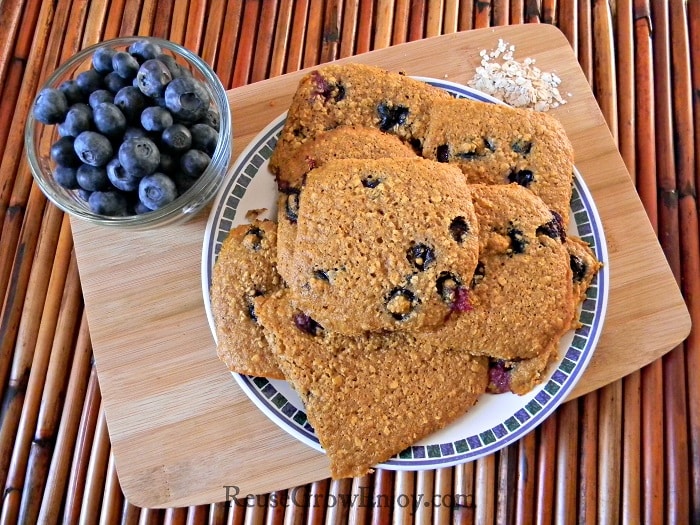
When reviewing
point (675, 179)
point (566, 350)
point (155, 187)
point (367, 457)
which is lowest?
point (367, 457)

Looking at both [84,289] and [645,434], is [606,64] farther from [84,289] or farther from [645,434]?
[84,289]

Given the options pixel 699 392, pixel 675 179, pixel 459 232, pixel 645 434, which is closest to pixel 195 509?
pixel 459 232

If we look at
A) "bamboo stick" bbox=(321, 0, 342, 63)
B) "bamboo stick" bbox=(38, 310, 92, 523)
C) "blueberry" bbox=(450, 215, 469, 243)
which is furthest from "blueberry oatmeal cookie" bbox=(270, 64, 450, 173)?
"bamboo stick" bbox=(38, 310, 92, 523)

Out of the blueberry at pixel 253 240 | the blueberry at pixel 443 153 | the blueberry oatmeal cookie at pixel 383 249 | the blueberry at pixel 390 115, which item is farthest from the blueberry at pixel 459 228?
the blueberry at pixel 253 240

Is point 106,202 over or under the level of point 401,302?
over

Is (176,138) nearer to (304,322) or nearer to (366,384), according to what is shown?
(304,322)

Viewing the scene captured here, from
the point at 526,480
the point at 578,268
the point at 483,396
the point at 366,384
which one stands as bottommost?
the point at 526,480

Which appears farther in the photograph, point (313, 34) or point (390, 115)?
point (313, 34)

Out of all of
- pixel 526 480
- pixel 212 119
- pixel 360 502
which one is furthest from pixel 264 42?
pixel 526 480
